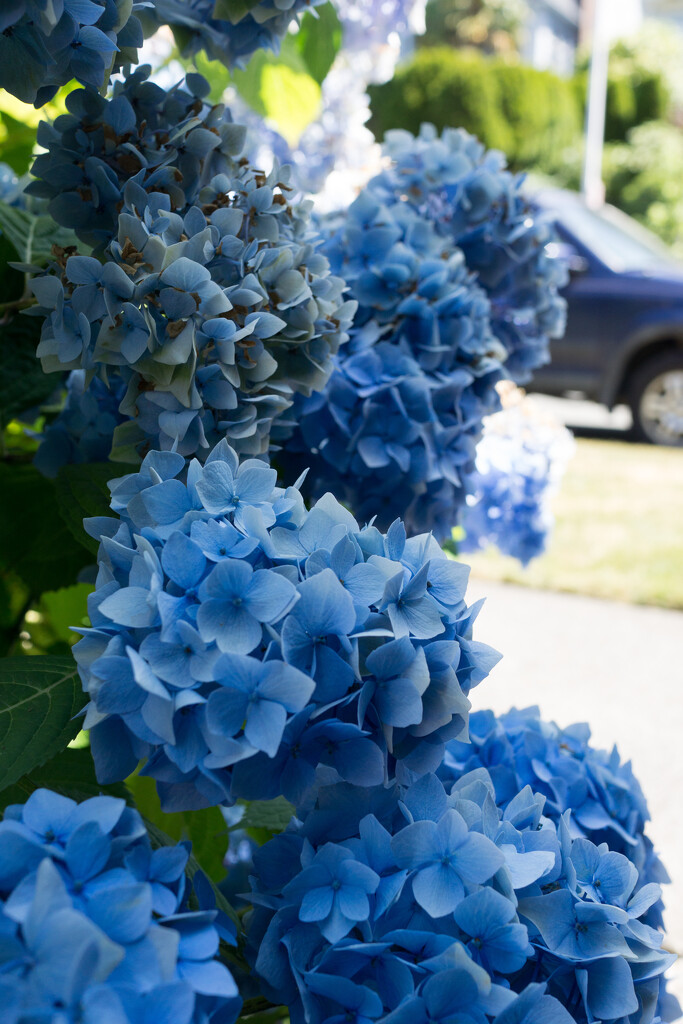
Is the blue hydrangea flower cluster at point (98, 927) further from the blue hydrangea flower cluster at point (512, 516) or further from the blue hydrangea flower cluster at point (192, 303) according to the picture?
the blue hydrangea flower cluster at point (512, 516)

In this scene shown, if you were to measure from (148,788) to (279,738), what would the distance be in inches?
24.9

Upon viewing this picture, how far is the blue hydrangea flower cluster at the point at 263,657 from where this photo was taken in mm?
448

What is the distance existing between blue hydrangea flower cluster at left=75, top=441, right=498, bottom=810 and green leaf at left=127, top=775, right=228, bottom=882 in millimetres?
346

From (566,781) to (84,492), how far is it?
1.28ft

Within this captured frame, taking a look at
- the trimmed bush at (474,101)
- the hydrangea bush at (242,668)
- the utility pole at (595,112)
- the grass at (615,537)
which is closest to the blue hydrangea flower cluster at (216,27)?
the hydrangea bush at (242,668)

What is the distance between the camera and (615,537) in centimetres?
438

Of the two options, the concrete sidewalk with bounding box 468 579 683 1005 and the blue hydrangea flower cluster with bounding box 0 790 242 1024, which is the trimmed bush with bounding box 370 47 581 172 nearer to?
the concrete sidewalk with bounding box 468 579 683 1005

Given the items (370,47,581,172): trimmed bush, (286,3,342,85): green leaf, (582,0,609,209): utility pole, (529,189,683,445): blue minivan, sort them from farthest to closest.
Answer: (370,47,581,172): trimmed bush
(582,0,609,209): utility pole
(529,189,683,445): blue minivan
(286,3,342,85): green leaf

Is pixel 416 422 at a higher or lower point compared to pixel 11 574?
higher

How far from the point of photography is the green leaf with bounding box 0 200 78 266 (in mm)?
779

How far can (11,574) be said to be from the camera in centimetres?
88

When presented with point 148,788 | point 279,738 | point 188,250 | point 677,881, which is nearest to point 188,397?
point 188,250

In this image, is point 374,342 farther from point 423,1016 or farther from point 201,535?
point 423,1016

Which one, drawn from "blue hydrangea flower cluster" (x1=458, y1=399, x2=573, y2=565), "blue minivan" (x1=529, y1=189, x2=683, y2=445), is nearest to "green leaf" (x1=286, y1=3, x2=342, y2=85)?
"blue hydrangea flower cluster" (x1=458, y1=399, x2=573, y2=565)
